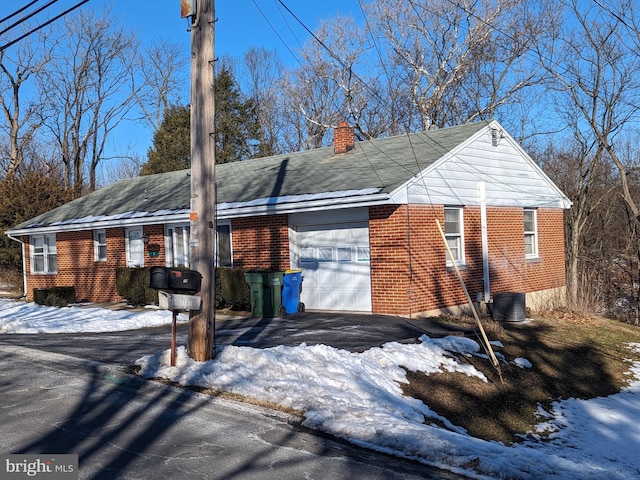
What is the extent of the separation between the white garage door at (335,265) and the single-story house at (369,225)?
3cm


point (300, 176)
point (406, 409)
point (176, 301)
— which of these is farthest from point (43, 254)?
point (406, 409)

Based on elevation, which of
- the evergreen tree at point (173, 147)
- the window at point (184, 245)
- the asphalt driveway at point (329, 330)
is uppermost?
the evergreen tree at point (173, 147)

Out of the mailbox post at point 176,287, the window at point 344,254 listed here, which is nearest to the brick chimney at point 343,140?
the window at point 344,254


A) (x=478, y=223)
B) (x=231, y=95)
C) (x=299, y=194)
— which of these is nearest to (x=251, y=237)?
(x=299, y=194)

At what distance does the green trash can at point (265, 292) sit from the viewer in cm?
1535

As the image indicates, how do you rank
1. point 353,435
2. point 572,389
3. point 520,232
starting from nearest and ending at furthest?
point 353,435
point 572,389
point 520,232

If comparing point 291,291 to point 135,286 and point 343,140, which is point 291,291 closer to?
point 135,286

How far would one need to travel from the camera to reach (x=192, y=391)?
7754 millimetres

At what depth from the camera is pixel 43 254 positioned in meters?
23.9

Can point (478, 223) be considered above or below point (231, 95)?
below

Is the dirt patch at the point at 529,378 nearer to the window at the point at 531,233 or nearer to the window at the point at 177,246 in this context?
the window at the point at 531,233

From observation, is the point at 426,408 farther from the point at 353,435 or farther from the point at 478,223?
the point at 478,223

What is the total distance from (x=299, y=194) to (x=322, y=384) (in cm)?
840

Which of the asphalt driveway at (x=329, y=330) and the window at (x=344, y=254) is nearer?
the asphalt driveway at (x=329, y=330)
